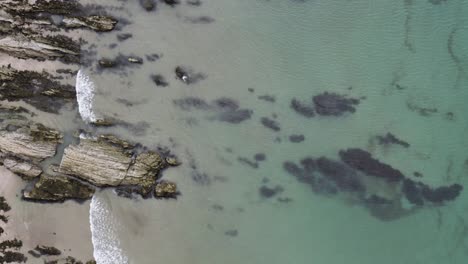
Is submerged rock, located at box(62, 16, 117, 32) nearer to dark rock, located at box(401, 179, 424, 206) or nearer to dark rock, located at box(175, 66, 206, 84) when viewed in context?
dark rock, located at box(175, 66, 206, 84)

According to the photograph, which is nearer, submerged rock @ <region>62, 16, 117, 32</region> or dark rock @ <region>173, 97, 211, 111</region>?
submerged rock @ <region>62, 16, 117, 32</region>

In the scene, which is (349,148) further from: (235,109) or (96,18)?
(96,18)

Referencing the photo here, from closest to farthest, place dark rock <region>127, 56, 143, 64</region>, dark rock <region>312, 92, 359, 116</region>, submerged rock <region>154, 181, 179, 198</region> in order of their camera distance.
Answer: submerged rock <region>154, 181, 179, 198</region>
dark rock <region>127, 56, 143, 64</region>
dark rock <region>312, 92, 359, 116</region>

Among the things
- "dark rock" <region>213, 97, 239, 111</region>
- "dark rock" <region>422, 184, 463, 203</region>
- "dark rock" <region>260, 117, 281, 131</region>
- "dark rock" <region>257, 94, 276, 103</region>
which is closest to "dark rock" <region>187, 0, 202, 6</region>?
"dark rock" <region>213, 97, 239, 111</region>

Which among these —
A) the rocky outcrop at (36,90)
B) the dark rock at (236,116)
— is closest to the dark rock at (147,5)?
the rocky outcrop at (36,90)

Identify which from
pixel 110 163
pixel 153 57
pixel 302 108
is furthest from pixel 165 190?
pixel 302 108

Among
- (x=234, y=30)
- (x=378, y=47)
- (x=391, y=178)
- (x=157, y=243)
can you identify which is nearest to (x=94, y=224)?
(x=157, y=243)
